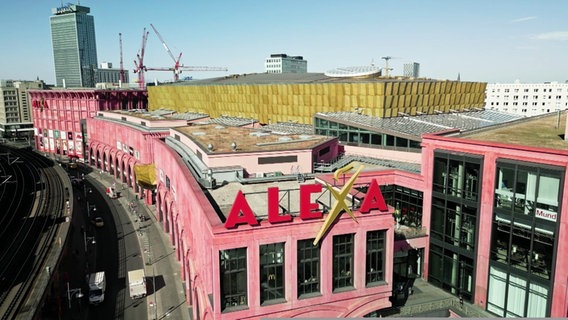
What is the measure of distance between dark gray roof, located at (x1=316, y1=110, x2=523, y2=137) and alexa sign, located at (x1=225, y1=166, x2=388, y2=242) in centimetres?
3183

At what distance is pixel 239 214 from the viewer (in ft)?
121

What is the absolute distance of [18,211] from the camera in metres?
89.6

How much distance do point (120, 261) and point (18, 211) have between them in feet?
105

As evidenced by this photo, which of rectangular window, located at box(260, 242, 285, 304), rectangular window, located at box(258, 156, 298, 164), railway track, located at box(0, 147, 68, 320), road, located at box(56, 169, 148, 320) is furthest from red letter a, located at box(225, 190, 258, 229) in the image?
road, located at box(56, 169, 148, 320)

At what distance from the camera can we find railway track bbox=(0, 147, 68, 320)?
5275 centimetres

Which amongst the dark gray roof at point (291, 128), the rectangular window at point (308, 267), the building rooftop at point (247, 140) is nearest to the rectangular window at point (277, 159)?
the building rooftop at point (247, 140)

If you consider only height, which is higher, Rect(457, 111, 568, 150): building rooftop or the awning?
Rect(457, 111, 568, 150): building rooftop

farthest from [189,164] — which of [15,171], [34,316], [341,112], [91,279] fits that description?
[15,171]

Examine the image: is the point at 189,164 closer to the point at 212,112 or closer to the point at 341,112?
the point at 341,112

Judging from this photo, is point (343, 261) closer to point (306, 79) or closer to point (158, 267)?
point (158, 267)

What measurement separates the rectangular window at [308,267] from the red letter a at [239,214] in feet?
18.6

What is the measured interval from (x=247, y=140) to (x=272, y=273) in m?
38.5

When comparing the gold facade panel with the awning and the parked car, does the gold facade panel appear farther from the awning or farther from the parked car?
the parked car

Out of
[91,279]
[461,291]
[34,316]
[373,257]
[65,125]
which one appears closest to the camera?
[373,257]
